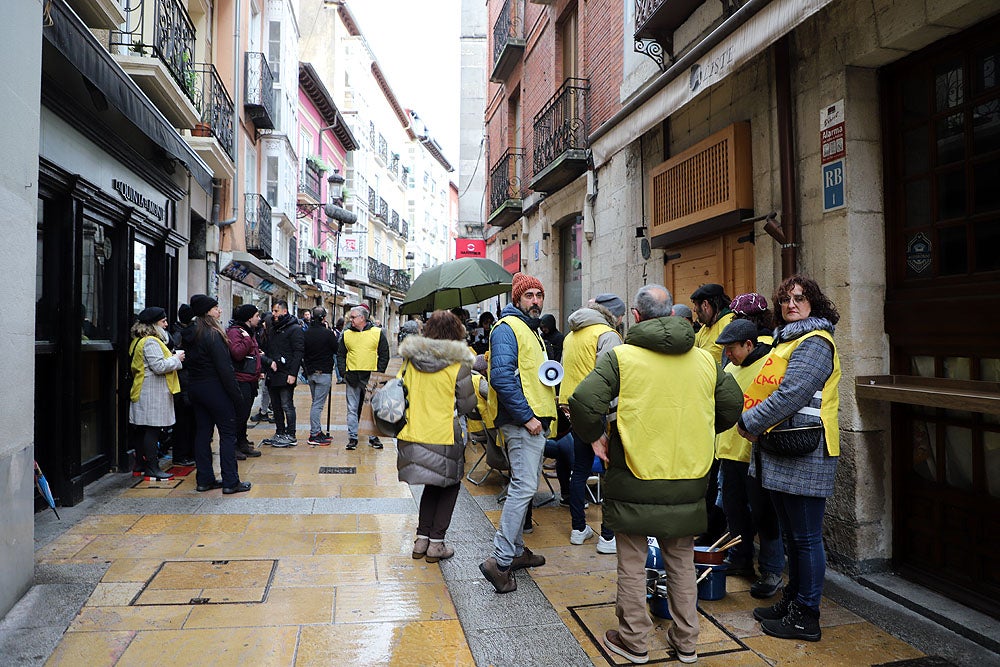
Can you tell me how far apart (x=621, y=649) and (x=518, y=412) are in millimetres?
1408

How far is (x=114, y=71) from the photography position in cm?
546

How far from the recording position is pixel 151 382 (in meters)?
6.70

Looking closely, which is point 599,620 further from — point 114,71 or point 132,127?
point 132,127

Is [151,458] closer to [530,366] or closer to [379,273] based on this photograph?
[530,366]

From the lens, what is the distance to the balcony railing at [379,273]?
1719 inches

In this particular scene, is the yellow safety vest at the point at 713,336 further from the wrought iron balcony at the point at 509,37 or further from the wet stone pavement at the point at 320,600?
the wrought iron balcony at the point at 509,37

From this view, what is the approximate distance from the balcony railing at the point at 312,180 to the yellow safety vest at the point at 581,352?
24737 mm

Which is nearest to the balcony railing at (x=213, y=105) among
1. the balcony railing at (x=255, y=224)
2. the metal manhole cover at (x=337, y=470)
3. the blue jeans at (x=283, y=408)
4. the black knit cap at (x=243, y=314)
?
the balcony railing at (x=255, y=224)

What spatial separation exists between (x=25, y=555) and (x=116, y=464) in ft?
11.4

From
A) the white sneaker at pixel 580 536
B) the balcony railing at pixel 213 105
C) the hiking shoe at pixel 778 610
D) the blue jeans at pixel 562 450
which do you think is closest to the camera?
the hiking shoe at pixel 778 610

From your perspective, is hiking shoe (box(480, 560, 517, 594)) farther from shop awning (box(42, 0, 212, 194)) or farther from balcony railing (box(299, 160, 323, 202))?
balcony railing (box(299, 160, 323, 202))

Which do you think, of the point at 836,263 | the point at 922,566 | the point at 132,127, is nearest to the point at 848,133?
the point at 836,263

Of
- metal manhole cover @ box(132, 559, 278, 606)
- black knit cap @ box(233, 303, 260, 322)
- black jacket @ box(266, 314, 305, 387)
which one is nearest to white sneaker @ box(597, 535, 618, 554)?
metal manhole cover @ box(132, 559, 278, 606)

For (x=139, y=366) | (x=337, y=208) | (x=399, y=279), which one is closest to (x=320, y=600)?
(x=139, y=366)
